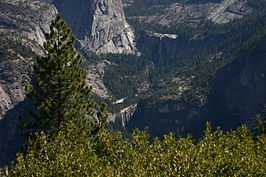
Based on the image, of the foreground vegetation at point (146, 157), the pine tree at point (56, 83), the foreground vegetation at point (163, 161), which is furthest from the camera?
the pine tree at point (56, 83)

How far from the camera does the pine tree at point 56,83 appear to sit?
5291 cm

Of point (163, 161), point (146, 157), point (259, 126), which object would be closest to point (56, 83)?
point (146, 157)

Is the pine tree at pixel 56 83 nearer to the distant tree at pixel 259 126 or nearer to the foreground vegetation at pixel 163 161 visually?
the foreground vegetation at pixel 163 161

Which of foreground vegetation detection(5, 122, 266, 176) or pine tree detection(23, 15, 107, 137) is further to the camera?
pine tree detection(23, 15, 107, 137)

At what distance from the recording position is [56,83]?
53.4m

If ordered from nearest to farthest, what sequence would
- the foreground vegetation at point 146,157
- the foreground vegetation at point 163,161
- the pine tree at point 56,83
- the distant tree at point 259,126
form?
the foreground vegetation at point 163,161
the foreground vegetation at point 146,157
the pine tree at point 56,83
the distant tree at point 259,126

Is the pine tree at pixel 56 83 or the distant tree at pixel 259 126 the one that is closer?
the pine tree at pixel 56 83

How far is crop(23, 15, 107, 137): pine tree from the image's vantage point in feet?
174

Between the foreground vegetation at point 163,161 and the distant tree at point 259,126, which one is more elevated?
the foreground vegetation at point 163,161

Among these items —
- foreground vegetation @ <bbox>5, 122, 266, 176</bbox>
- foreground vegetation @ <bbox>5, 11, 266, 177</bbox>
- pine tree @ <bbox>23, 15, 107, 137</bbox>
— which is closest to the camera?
foreground vegetation @ <bbox>5, 122, 266, 176</bbox>

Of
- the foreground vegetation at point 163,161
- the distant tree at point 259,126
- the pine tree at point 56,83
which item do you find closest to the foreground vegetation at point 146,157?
the foreground vegetation at point 163,161

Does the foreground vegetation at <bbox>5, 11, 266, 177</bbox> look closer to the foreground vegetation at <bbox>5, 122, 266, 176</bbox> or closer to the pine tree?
the foreground vegetation at <bbox>5, 122, 266, 176</bbox>

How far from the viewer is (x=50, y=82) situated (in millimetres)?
52812

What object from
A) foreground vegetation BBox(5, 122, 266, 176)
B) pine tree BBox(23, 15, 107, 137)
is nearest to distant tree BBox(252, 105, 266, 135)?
pine tree BBox(23, 15, 107, 137)
